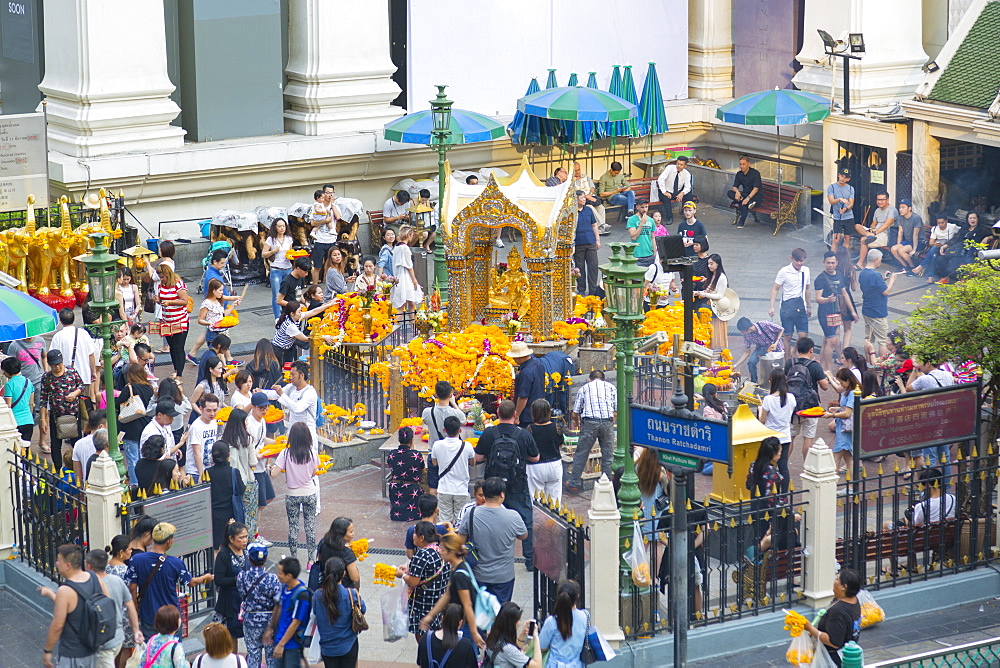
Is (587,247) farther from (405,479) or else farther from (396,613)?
(396,613)

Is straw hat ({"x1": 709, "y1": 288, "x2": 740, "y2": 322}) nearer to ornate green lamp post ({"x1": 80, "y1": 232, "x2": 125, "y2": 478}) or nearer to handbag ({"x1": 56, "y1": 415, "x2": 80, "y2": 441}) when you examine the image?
handbag ({"x1": 56, "y1": 415, "x2": 80, "y2": 441})

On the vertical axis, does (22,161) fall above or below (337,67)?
below

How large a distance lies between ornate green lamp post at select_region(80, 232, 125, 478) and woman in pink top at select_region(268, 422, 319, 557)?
138cm

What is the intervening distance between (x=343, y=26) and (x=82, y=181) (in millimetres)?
5288

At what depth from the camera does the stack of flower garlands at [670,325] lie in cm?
1745

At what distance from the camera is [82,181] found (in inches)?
936

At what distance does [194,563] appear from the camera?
12781 mm

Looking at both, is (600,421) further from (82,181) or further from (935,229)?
(82,181)

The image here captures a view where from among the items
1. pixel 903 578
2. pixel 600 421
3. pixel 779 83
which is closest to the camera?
pixel 903 578

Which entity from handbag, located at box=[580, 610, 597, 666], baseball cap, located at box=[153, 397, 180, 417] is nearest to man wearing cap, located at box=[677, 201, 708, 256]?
baseball cap, located at box=[153, 397, 180, 417]

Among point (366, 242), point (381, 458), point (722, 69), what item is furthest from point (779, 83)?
point (381, 458)

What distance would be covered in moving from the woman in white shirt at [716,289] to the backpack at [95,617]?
9.53 m

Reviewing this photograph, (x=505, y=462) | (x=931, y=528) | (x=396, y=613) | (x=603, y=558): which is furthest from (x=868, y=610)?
(x=396, y=613)

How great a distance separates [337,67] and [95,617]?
660 inches
